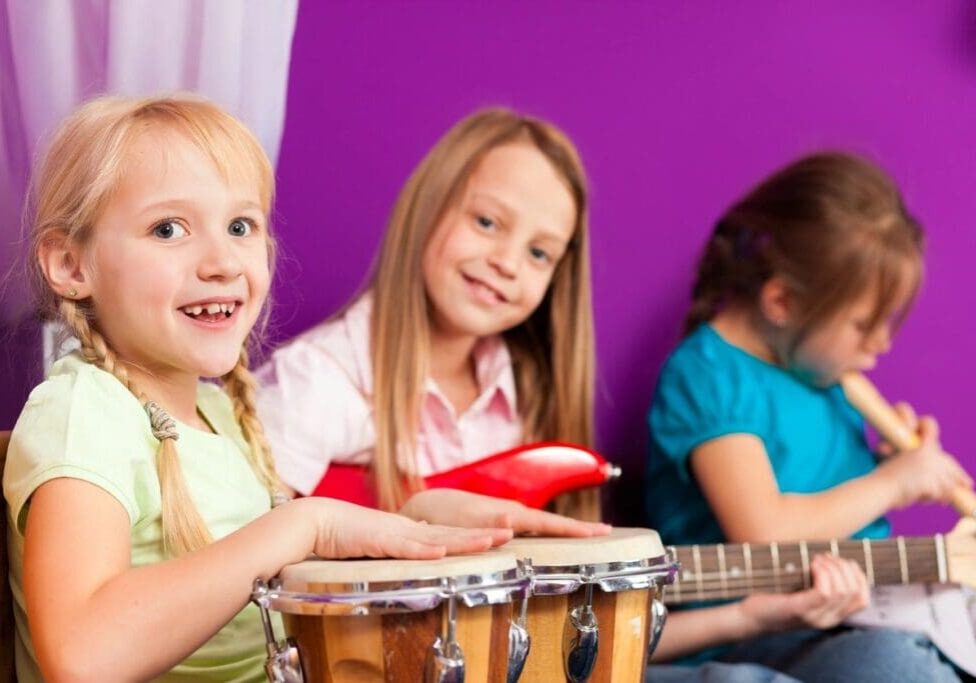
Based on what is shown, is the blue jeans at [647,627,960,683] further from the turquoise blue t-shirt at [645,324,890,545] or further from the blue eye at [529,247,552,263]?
the blue eye at [529,247,552,263]

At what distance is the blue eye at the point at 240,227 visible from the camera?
126 centimetres

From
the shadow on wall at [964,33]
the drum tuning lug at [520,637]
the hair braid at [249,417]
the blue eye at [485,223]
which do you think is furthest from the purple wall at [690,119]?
the drum tuning lug at [520,637]

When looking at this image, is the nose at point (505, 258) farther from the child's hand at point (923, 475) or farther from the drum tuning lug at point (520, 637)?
the drum tuning lug at point (520, 637)

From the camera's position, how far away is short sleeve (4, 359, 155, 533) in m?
1.09

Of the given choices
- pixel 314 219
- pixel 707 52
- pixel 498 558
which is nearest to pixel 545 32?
pixel 707 52

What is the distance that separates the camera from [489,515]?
1389 mm

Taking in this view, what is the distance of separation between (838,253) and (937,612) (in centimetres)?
51

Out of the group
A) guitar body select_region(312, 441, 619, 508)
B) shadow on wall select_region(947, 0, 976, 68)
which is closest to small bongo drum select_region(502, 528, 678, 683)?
guitar body select_region(312, 441, 619, 508)

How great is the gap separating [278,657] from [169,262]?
37 centimetres

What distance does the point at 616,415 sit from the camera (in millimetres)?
2141

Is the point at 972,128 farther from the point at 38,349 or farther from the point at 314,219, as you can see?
the point at 38,349

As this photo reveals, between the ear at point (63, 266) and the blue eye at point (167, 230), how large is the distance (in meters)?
0.07

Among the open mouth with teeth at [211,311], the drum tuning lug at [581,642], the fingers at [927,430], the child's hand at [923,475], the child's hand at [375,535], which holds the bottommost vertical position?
the child's hand at [923,475]

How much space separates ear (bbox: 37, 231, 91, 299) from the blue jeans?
0.84 meters
